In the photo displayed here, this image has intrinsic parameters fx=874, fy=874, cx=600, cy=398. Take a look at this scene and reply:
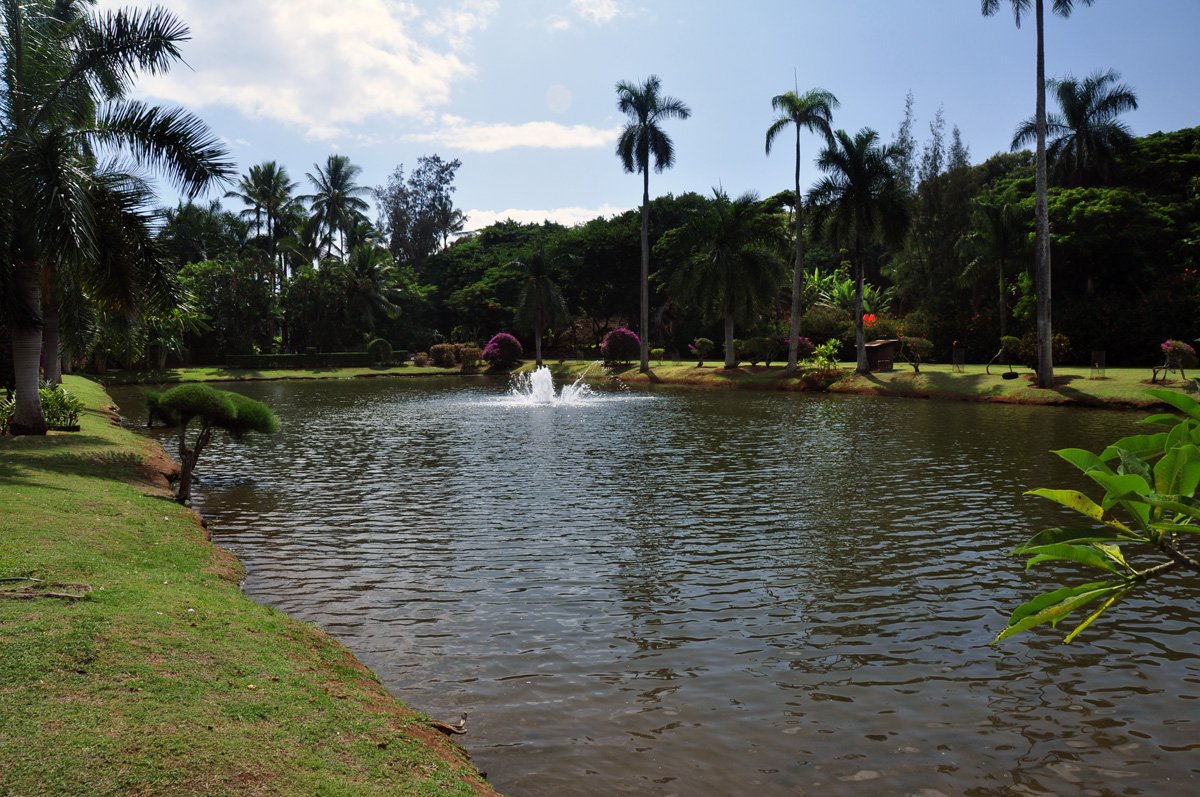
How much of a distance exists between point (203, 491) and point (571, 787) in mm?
13484

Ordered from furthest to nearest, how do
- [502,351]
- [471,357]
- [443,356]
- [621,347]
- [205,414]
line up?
1. [443,356]
2. [471,357]
3. [502,351]
4. [621,347]
5. [205,414]

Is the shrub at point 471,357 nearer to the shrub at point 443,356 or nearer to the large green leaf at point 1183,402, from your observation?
the shrub at point 443,356

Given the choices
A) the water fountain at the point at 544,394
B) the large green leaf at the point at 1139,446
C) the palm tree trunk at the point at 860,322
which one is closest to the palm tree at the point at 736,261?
the palm tree trunk at the point at 860,322

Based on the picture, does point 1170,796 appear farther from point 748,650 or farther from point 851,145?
point 851,145

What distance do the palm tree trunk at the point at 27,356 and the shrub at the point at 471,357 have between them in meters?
50.5

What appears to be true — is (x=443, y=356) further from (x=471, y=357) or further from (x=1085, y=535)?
(x=1085, y=535)

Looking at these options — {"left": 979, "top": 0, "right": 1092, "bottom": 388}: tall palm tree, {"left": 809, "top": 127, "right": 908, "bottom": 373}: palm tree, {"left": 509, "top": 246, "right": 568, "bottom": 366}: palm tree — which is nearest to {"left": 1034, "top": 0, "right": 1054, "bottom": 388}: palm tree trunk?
{"left": 979, "top": 0, "right": 1092, "bottom": 388}: tall palm tree

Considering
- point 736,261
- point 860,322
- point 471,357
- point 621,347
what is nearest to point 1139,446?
point 860,322

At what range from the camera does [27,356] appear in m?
17.7

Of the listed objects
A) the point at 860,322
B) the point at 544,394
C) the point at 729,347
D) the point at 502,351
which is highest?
the point at 860,322

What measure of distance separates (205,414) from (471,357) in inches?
2105

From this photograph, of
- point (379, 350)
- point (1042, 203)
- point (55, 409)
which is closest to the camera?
point (55, 409)

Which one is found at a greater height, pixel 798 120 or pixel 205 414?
pixel 798 120

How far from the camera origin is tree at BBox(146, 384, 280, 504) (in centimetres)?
1508
